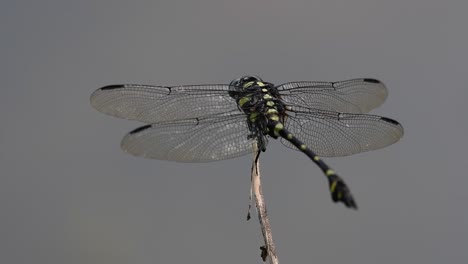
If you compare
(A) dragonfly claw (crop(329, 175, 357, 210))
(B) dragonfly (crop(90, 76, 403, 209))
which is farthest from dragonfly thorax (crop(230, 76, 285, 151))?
(A) dragonfly claw (crop(329, 175, 357, 210))

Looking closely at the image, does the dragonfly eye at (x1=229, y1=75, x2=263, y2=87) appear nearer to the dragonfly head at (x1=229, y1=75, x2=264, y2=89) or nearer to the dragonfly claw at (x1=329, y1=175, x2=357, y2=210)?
the dragonfly head at (x1=229, y1=75, x2=264, y2=89)

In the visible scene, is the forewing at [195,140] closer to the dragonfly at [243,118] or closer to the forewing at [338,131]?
the dragonfly at [243,118]

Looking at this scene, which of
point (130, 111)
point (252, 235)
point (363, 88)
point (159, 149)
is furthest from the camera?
point (252, 235)

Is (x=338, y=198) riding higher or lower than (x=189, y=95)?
lower

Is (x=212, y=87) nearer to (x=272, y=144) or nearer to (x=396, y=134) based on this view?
(x=396, y=134)

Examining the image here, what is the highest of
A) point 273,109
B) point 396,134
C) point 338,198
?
point 273,109

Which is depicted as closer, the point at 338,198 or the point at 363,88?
the point at 338,198

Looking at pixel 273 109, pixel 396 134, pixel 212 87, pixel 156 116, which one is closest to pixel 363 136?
pixel 396 134
